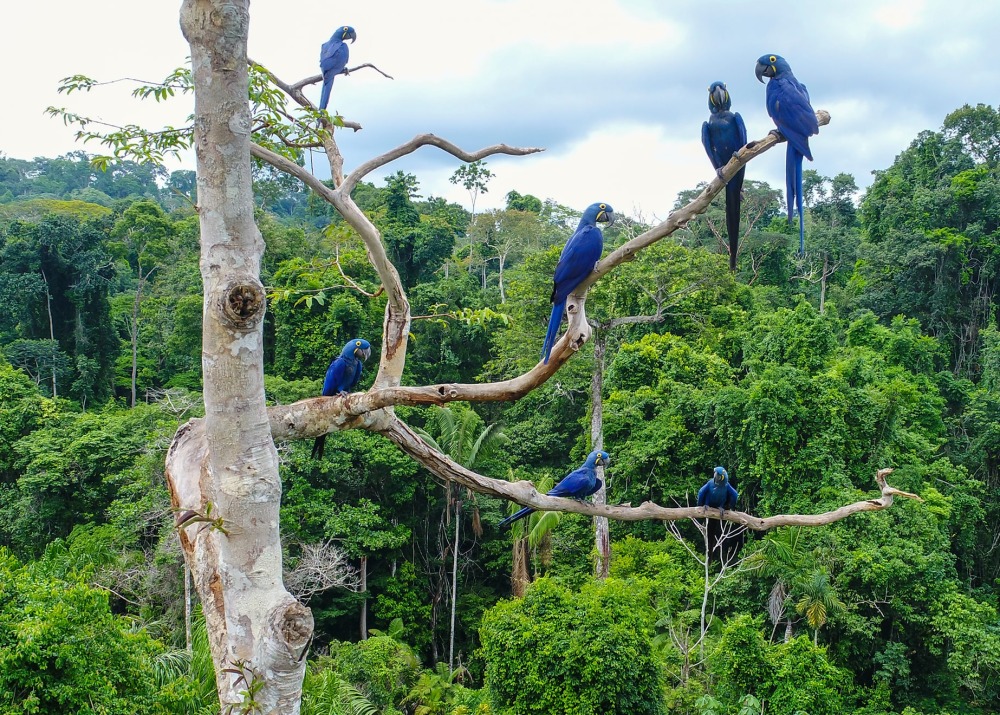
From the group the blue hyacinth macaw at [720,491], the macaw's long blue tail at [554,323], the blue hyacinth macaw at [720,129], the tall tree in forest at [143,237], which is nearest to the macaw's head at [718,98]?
the blue hyacinth macaw at [720,129]

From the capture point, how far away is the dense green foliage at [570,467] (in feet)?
A: 26.2

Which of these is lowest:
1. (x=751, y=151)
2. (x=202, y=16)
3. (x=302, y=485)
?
(x=302, y=485)

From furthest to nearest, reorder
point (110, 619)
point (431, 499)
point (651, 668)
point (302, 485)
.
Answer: point (431, 499) → point (302, 485) → point (651, 668) → point (110, 619)

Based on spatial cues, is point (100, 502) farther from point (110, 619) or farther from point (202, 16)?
point (202, 16)

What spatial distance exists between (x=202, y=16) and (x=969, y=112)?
74.6 ft

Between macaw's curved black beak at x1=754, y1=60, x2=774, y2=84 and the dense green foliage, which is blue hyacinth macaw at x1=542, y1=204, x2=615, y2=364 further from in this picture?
macaw's curved black beak at x1=754, y1=60, x2=774, y2=84

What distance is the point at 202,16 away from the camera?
2344mm

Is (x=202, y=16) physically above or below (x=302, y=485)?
above

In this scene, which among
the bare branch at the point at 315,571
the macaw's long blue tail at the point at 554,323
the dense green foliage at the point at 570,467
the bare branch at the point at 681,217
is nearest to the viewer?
the bare branch at the point at 681,217

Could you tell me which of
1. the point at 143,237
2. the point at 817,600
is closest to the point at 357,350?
the point at 817,600

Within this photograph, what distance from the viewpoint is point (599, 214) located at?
3.51 metres

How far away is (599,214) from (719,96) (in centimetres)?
97

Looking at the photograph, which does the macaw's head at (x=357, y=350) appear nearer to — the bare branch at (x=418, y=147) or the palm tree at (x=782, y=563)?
the bare branch at (x=418, y=147)

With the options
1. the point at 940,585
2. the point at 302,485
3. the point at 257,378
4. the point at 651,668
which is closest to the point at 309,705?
the point at 651,668
